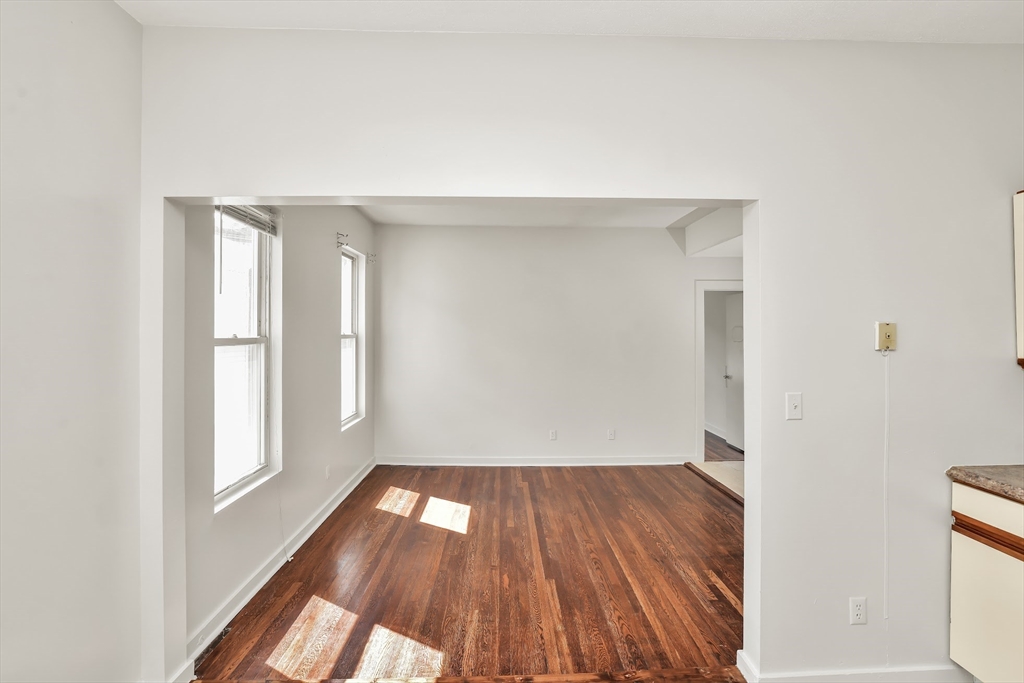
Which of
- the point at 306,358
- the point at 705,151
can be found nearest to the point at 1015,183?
the point at 705,151

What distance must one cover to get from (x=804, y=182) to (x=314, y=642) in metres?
2.98

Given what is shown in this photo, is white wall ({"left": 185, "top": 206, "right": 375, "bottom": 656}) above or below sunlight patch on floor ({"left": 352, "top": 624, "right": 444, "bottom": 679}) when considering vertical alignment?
above

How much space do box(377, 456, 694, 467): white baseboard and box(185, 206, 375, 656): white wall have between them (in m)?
0.54

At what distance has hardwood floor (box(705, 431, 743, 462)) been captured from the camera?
561 centimetres

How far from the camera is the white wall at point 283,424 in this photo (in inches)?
82.1

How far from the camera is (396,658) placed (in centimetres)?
205

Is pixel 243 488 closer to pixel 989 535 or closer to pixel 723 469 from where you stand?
pixel 989 535

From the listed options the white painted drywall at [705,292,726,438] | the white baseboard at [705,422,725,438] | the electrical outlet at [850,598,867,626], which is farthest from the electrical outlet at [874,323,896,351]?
the white painted drywall at [705,292,726,438]

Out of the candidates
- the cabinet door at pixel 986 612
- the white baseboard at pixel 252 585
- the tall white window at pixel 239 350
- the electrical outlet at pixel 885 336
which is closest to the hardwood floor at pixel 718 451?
the cabinet door at pixel 986 612

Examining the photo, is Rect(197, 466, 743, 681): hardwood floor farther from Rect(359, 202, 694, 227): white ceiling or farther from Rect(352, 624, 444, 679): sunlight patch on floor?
Rect(359, 202, 694, 227): white ceiling

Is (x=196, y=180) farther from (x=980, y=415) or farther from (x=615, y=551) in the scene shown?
(x=980, y=415)

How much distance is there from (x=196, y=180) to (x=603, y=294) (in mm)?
4099

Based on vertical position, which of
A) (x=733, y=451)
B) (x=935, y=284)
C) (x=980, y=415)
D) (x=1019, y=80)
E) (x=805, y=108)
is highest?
(x=1019, y=80)

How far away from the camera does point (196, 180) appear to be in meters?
1.83
